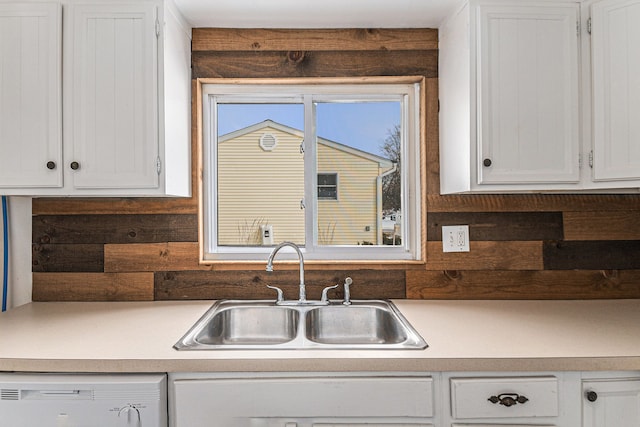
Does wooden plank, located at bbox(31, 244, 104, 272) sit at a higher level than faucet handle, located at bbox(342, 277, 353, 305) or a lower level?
higher

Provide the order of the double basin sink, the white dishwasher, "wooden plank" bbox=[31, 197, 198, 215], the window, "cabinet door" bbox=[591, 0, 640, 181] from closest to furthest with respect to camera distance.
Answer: the white dishwasher < "cabinet door" bbox=[591, 0, 640, 181] < the double basin sink < "wooden plank" bbox=[31, 197, 198, 215] < the window

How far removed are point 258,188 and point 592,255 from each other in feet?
5.35

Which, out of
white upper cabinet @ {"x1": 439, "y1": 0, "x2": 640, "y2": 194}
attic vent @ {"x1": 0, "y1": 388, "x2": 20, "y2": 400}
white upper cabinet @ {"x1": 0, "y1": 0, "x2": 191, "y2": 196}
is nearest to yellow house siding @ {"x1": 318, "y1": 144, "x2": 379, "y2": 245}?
white upper cabinet @ {"x1": 439, "y1": 0, "x2": 640, "y2": 194}

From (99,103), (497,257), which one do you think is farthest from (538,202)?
(99,103)

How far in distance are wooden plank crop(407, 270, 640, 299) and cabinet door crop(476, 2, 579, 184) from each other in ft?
1.79

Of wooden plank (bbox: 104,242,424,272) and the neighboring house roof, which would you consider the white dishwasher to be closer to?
wooden plank (bbox: 104,242,424,272)

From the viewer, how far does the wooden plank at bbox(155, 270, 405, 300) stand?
1.86 meters

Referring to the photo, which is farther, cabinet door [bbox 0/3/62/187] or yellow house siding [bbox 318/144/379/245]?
yellow house siding [bbox 318/144/379/245]

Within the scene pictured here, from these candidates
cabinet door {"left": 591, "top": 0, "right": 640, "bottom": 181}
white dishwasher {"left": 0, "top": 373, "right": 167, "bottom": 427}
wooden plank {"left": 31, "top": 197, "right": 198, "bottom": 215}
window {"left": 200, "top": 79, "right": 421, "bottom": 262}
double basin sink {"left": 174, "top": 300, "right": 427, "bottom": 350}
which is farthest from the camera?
window {"left": 200, "top": 79, "right": 421, "bottom": 262}

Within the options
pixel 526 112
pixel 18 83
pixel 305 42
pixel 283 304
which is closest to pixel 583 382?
pixel 526 112

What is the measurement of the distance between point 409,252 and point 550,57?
1.01 m

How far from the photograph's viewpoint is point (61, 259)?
1.85 metres

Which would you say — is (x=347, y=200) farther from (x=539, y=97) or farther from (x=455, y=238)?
(x=539, y=97)

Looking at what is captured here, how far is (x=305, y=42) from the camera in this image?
1.87m
